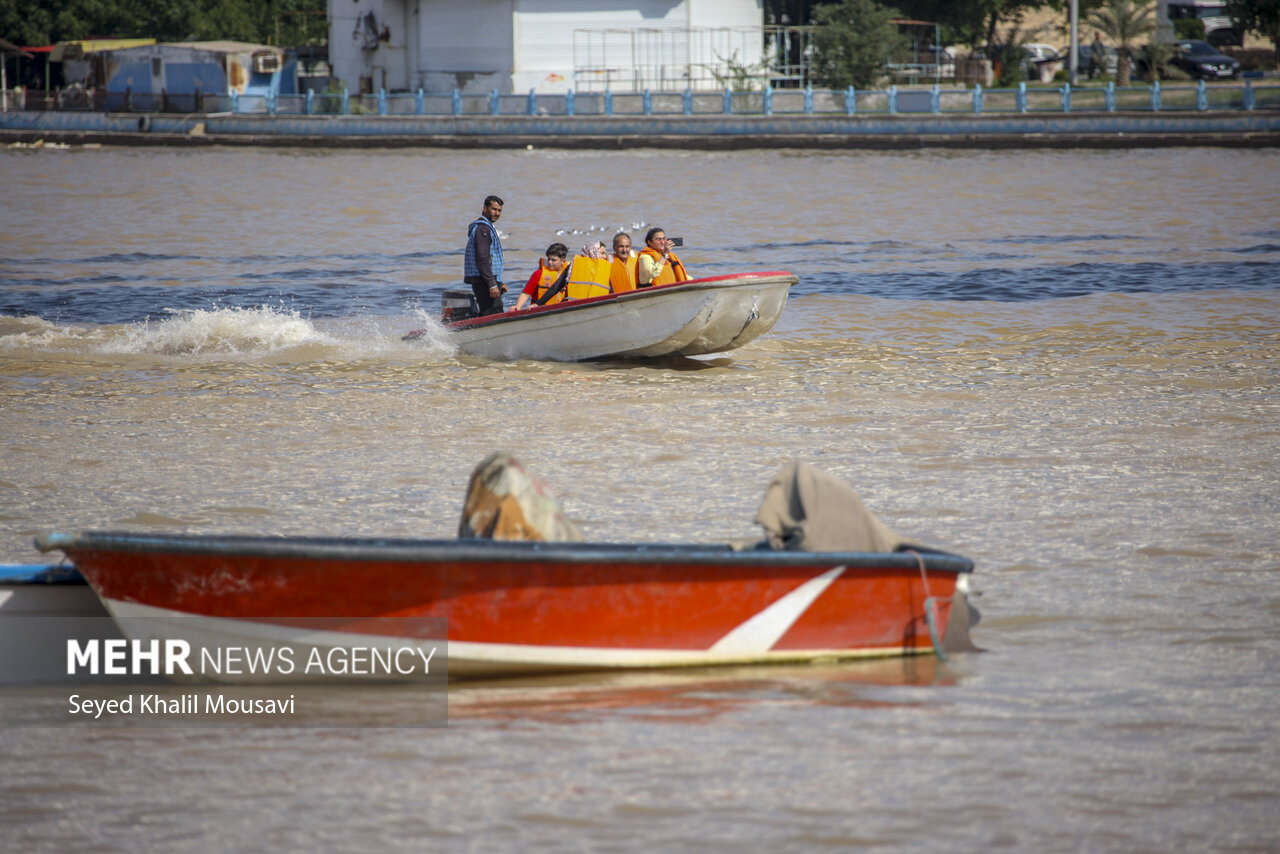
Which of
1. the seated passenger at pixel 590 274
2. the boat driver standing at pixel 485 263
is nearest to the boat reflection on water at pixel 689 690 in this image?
the seated passenger at pixel 590 274

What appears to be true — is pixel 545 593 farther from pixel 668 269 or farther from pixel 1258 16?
pixel 1258 16

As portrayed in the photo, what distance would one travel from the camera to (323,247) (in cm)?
2425

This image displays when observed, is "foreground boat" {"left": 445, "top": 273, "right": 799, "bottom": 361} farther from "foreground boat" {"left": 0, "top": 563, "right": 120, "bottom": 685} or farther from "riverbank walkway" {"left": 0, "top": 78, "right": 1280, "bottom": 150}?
"riverbank walkway" {"left": 0, "top": 78, "right": 1280, "bottom": 150}

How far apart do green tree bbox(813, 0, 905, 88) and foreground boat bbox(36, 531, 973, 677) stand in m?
43.1

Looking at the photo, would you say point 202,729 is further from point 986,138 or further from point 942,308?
point 986,138

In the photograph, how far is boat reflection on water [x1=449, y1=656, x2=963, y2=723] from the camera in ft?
17.7

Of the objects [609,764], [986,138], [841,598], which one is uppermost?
[986,138]

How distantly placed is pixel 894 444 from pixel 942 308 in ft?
24.5

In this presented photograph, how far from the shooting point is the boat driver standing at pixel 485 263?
508 inches

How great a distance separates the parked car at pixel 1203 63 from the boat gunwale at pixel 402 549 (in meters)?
47.1

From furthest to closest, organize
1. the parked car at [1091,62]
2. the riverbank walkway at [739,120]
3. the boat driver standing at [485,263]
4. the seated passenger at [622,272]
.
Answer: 1. the parked car at [1091,62]
2. the riverbank walkway at [739,120]
3. the boat driver standing at [485,263]
4. the seated passenger at [622,272]

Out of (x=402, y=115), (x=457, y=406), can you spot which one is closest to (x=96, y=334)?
(x=457, y=406)

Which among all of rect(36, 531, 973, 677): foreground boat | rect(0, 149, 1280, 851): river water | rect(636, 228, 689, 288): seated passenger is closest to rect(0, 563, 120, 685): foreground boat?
rect(36, 531, 973, 677): foreground boat

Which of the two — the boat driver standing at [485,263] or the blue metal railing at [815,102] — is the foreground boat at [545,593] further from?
the blue metal railing at [815,102]
